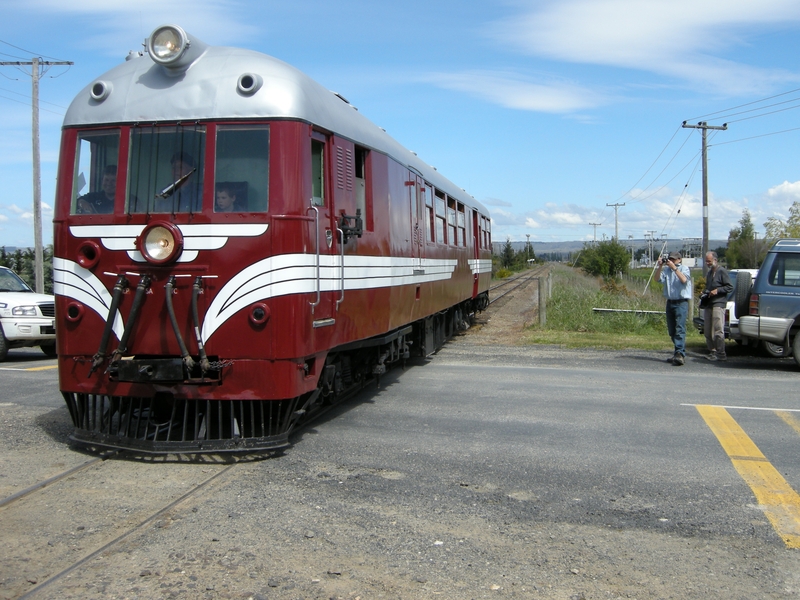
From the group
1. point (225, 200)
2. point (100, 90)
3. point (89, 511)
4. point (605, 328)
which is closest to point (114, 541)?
point (89, 511)

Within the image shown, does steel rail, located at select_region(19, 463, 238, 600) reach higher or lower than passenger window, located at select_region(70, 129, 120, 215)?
lower

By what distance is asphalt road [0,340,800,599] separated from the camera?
392cm

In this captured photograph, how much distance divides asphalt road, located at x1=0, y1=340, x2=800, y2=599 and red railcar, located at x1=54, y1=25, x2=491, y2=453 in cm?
54

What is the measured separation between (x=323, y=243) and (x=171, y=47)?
1.98 meters

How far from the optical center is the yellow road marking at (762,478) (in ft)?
15.8

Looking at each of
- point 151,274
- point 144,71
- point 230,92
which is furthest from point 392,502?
point 144,71

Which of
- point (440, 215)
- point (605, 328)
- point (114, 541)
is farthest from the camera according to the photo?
point (605, 328)

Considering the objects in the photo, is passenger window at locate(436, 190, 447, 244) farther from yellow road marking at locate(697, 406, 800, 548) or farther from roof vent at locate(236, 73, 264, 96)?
roof vent at locate(236, 73, 264, 96)

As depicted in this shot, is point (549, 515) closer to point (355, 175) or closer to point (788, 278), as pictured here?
point (355, 175)

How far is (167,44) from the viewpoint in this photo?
6.20 m

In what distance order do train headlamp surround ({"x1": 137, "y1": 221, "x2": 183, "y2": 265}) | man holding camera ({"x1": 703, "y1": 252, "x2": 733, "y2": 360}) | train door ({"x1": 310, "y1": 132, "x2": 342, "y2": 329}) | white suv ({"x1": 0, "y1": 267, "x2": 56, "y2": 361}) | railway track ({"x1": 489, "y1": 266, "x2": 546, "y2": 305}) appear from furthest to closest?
1. railway track ({"x1": 489, "y1": 266, "x2": 546, "y2": 305})
2. white suv ({"x1": 0, "y1": 267, "x2": 56, "y2": 361})
3. man holding camera ({"x1": 703, "y1": 252, "x2": 733, "y2": 360})
4. train door ({"x1": 310, "y1": 132, "x2": 342, "y2": 329})
5. train headlamp surround ({"x1": 137, "y1": 221, "x2": 183, "y2": 265})

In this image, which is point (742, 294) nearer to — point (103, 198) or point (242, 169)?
point (242, 169)

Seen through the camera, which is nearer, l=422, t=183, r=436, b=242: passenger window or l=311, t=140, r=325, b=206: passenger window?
l=311, t=140, r=325, b=206: passenger window

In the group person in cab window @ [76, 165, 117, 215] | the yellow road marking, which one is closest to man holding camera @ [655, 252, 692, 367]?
the yellow road marking
